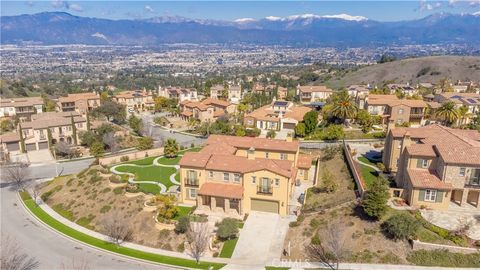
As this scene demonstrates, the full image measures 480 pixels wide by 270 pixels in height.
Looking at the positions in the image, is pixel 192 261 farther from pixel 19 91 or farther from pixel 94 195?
pixel 19 91

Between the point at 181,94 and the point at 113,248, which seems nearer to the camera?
the point at 113,248

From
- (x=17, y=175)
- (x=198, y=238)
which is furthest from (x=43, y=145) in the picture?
(x=198, y=238)

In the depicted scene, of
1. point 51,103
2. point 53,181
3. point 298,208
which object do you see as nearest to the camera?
point 298,208

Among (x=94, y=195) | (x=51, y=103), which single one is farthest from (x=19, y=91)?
(x=94, y=195)

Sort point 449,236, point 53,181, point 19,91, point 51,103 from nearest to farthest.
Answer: point 449,236 < point 53,181 < point 51,103 < point 19,91

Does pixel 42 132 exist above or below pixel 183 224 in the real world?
above

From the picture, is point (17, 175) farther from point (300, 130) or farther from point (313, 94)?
point (313, 94)
